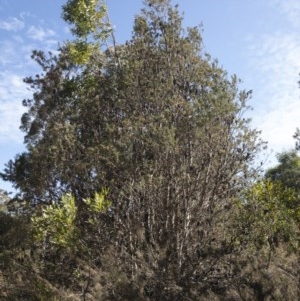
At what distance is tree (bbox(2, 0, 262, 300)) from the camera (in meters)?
9.30

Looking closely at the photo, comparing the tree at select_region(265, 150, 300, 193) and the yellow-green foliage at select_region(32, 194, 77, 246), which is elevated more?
the tree at select_region(265, 150, 300, 193)

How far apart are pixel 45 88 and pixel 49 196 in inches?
149

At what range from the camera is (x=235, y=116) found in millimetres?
10203

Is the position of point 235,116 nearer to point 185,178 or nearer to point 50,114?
point 185,178

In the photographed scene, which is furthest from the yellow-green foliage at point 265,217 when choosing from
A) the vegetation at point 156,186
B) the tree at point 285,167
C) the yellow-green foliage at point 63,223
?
the tree at point 285,167

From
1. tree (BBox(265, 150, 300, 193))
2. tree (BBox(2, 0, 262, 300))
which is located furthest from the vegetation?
tree (BBox(265, 150, 300, 193))

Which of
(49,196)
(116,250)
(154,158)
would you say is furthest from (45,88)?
(116,250)

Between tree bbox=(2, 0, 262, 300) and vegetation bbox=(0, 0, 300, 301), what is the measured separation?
0.03m

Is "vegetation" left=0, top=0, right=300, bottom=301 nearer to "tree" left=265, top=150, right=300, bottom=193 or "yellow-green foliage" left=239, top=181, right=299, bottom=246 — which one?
"yellow-green foliage" left=239, top=181, right=299, bottom=246

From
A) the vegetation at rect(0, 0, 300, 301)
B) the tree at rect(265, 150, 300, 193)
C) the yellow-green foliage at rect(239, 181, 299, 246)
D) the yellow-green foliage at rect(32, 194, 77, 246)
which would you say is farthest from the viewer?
the tree at rect(265, 150, 300, 193)

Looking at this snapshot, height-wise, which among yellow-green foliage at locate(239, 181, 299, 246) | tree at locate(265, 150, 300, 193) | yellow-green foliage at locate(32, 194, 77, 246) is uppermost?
tree at locate(265, 150, 300, 193)

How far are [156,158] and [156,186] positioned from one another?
65cm

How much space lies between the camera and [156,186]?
374 inches

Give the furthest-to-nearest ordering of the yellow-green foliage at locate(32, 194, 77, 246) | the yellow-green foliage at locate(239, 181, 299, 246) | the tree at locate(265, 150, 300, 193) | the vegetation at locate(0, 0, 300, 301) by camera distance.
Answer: the tree at locate(265, 150, 300, 193), the yellow-green foliage at locate(239, 181, 299, 246), the vegetation at locate(0, 0, 300, 301), the yellow-green foliage at locate(32, 194, 77, 246)
